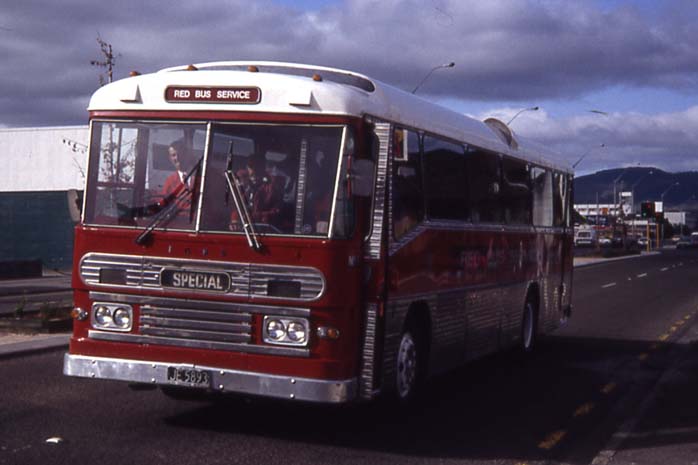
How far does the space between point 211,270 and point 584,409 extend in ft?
15.4

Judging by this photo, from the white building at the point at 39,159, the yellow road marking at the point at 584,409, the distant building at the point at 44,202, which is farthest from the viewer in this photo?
the white building at the point at 39,159

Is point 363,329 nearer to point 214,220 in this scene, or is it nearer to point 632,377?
point 214,220

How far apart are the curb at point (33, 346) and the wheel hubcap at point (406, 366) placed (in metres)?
6.13

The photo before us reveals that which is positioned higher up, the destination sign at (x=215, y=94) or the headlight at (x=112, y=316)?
the destination sign at (x=215, y=94)

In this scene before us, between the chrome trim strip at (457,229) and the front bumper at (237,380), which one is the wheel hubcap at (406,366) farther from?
the front bumper at (237,380)

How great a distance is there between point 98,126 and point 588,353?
9.74 meters

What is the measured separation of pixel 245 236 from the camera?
27.9 feet

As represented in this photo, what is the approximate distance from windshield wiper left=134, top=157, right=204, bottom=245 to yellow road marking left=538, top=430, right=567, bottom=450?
3646 mm

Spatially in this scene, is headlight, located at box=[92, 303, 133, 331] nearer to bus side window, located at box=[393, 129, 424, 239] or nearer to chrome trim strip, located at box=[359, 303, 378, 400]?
chrome trim strip, located at box=[359, 303, 378, 400]

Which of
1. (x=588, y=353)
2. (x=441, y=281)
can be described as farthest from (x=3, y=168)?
(x=441, y=281)

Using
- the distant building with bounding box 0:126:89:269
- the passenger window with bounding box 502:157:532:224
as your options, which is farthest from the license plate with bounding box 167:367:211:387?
the distant building with bounding box 0:126:89:269

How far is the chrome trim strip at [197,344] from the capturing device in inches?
330

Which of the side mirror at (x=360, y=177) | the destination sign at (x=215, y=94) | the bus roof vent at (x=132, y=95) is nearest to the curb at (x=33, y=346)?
the bus roof vent at (x=132, y=95)

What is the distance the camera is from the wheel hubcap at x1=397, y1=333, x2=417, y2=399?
9680mm
